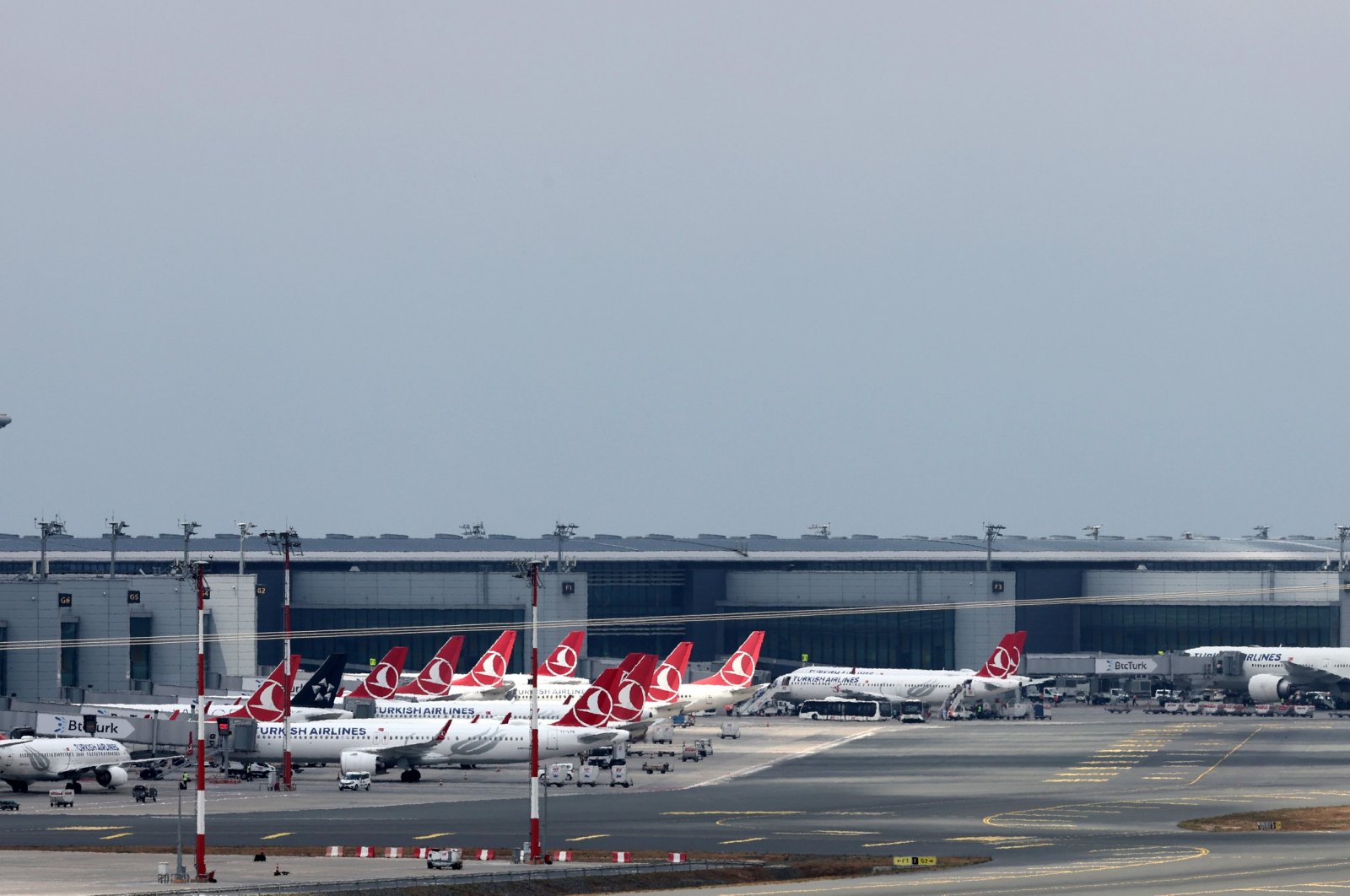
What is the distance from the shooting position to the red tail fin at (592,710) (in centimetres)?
9925

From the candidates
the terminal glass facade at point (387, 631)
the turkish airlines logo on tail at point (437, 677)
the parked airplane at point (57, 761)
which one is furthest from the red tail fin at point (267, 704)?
the terminal glass facade at point (387, 631)

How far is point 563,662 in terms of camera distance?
14575cm

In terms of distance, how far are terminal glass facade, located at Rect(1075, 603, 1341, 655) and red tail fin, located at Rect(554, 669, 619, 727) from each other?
108982mm

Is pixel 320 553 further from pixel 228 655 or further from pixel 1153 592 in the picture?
pixel 1153 592

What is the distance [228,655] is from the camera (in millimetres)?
141750

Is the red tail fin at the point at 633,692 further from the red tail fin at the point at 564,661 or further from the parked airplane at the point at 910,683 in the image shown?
the parked airplane at the point at 910,683

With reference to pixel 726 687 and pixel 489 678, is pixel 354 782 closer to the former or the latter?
pixel 726 687

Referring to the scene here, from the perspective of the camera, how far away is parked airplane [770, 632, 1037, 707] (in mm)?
150125

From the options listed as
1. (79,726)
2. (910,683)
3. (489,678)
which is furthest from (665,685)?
(910,683)

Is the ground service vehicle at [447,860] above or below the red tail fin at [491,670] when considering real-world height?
above

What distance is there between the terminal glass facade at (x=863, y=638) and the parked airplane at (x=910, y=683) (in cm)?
3291

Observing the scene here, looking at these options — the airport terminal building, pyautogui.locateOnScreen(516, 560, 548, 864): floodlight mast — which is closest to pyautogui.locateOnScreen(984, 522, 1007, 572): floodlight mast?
the airport terminal building

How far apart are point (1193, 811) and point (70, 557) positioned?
13379cm

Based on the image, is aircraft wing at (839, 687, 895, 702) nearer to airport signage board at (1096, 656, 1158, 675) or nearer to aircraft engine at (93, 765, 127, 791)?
airport signage board at (1096, 656, 1158, 675)
